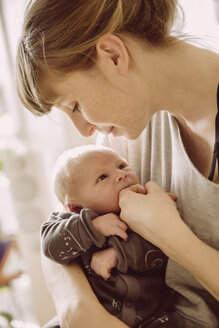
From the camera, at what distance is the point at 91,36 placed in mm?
1020

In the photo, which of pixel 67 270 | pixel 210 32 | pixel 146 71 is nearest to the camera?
pixel 146 71

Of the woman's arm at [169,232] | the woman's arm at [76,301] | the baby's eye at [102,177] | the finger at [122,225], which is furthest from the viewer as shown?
the baby's eye at [102,177]

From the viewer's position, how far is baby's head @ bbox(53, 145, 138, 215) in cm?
126

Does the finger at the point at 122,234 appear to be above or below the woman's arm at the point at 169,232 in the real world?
below

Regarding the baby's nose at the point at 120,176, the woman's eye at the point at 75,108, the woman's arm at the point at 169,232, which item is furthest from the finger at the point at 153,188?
the woman's eye at the point at 75,108

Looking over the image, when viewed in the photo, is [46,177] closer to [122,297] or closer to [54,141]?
[54,141]

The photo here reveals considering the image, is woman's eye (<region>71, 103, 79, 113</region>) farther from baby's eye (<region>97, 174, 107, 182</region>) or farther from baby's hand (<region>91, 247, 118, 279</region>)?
baby's hand (<region>91, 247, 118, 279</region>)

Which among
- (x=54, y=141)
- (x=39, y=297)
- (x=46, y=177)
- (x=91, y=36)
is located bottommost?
(x=39, y=297)

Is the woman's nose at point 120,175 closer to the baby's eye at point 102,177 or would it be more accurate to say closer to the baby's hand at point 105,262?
the baby's eye at point 102,177

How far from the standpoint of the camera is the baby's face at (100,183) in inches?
49.5

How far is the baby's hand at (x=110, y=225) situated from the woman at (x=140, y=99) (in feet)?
0.10

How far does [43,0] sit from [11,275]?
5.90 feet

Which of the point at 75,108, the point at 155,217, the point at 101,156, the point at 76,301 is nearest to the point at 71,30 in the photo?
the point at 75,108

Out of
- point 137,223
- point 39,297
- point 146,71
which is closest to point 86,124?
point 146,71
